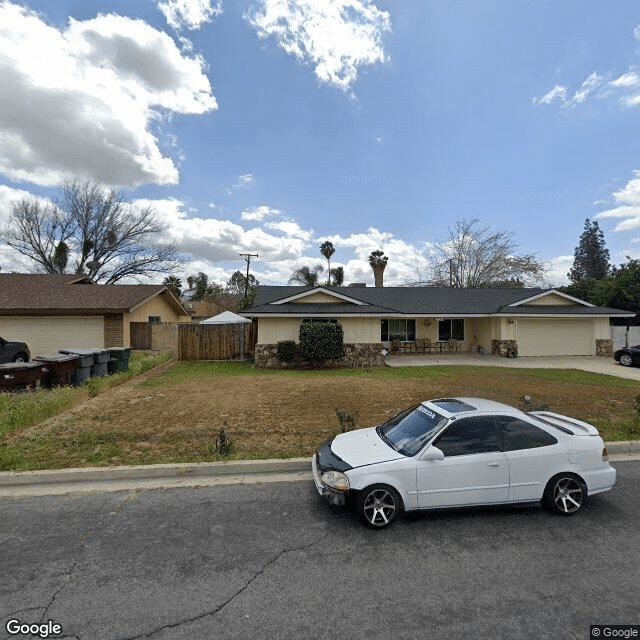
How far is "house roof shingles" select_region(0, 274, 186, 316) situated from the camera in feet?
59.2

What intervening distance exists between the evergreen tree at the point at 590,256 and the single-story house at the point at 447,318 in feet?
167

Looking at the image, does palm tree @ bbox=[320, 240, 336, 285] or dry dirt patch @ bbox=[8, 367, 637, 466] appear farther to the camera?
palm tree @ bbox=[320, 240, 336, 285]

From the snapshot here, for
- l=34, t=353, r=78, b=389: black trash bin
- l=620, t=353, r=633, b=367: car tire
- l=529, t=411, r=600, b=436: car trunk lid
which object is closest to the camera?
l=529, t=411, r=600, b=436: car trunk lid

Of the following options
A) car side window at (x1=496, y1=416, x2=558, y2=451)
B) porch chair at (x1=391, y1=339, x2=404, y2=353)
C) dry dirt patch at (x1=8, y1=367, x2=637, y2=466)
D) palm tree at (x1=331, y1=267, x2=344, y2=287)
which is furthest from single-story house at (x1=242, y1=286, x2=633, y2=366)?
palm tree at (x1=331, y1=267, x2=344, y2=287)

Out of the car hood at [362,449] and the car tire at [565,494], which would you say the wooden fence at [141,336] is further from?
the car tire at [565,494]

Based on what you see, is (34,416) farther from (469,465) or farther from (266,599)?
(469,465)

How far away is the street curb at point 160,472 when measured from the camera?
534cm

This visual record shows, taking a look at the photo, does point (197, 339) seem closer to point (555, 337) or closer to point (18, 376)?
point (18, 376)

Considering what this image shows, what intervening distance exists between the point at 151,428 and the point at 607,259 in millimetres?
77876

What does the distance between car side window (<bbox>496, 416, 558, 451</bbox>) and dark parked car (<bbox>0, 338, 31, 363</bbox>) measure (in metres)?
17.5

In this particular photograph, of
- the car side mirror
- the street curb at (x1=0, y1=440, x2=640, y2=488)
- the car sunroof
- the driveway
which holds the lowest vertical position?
the street curb at (x1=0, y1=440, x2=640, y2=488)

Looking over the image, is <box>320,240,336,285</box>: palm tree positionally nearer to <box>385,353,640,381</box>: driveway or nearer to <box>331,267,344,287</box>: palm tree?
<box>331,267,344,287</box>: palm tree

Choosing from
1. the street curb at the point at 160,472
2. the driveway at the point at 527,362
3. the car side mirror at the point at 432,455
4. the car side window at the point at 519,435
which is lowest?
the street curb at the point at 160,472

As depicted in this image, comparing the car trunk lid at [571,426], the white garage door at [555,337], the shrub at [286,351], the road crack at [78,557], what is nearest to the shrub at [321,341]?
the shrub at [286,351]
